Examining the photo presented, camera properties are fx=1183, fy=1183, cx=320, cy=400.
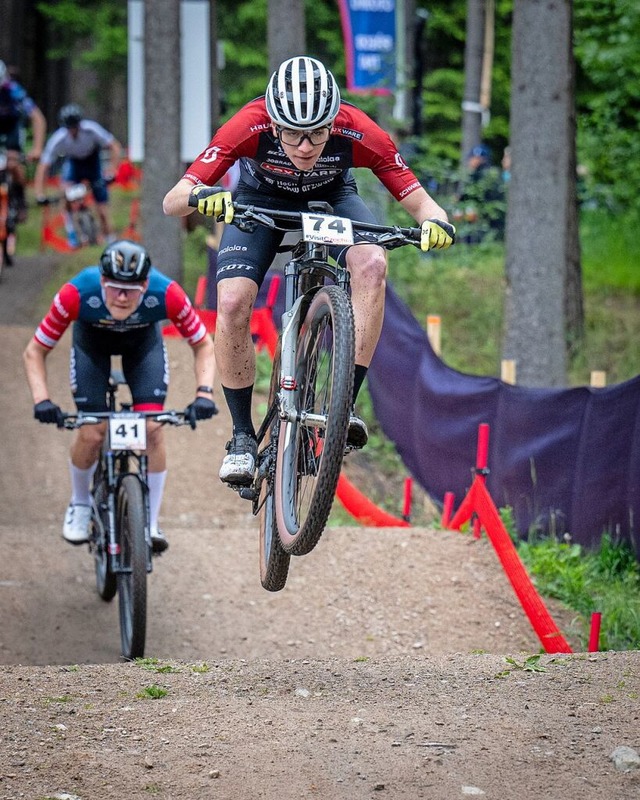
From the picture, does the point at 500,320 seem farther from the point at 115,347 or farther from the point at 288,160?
the point at 288,160

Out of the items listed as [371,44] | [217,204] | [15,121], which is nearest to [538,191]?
[371,44]

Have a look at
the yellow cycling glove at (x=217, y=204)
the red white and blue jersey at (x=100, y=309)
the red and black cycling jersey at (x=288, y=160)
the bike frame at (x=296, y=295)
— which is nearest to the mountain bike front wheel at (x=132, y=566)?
the red white and blue jersey at (x=100, y=309)

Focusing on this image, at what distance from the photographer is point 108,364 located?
8.09 meters

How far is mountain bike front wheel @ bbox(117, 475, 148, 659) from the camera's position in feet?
24.1

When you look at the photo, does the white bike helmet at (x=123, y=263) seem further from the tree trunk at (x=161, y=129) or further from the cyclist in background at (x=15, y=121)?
the cyclist in background at (x=15, y=121)

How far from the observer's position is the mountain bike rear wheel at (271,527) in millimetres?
5824

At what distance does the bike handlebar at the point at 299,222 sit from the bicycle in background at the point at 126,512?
2.34 m

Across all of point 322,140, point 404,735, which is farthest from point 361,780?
point 322,140

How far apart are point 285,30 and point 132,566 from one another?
10.5 m

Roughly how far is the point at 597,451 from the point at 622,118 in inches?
671

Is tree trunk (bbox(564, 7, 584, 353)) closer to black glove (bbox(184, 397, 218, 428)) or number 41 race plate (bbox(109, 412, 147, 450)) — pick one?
black glove (bbox(184, 397, 218, 428))

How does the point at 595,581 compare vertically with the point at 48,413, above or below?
below

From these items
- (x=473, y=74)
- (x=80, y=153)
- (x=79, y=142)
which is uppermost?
(x=473, y=74)

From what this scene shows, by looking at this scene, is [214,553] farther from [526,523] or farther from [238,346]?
[238,346]
